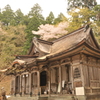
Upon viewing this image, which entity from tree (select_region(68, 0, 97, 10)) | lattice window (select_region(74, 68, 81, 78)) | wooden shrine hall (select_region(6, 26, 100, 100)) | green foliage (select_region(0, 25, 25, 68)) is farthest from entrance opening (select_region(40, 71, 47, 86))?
tree (select_region(68, 0, 97, 10))

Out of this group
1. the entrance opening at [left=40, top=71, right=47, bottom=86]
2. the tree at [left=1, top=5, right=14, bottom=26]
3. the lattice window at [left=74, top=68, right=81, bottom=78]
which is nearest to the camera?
the lattice window at [left=74, top=68, right=81, bottom=78]

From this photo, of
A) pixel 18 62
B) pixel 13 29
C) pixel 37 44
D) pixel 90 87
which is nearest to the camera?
pixel 90 87

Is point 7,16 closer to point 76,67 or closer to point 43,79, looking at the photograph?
point 43,79

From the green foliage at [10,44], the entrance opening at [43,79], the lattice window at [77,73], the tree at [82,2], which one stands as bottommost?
the entrance opening at [43,79]

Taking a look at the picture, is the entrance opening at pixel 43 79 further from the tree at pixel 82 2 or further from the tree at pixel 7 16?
the tree at pixel 7 16

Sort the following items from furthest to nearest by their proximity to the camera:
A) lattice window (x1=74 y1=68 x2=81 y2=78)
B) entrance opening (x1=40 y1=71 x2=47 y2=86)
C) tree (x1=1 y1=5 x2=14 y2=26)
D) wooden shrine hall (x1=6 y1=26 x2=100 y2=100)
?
tree (x1=1 y1=5 x2=14 y2=26), entrance opening (x1=40 y1=71 x2=47 y2=86), lattice window (x1=74 y1=68 x2=81 y2=78), wooden shrine hall (x1=6 y1=26 x2=100 y2=100)

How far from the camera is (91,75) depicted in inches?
481

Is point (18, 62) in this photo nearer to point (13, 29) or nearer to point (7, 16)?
point (13, 29)

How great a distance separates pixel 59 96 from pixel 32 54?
937 cm

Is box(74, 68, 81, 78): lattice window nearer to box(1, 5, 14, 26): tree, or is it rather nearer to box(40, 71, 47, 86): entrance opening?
box(40, 71, 47, 86): entrance opening

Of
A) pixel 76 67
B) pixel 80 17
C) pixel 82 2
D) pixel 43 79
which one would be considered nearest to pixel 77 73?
pixel 76 67

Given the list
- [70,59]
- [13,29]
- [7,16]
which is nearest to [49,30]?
[13,29]

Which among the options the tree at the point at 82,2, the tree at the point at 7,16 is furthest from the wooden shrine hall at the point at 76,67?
the tree at the point at 7,16

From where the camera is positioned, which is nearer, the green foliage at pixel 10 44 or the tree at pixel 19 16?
the green foliage at pixel 10 44
